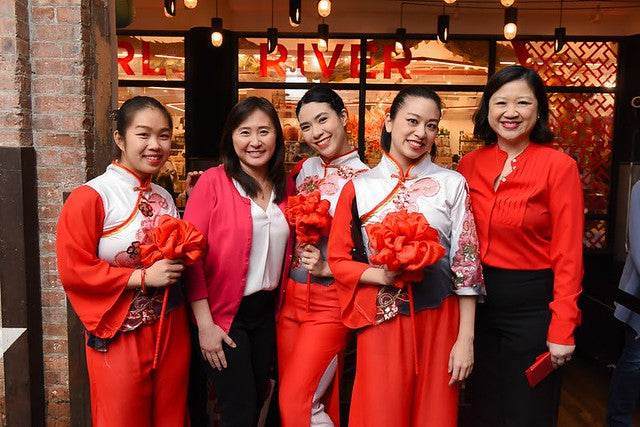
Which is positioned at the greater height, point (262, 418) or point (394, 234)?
point (394, 234)

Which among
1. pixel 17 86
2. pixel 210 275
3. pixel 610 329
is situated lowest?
pixel 610 329

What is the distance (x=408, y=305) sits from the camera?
82.9 inches

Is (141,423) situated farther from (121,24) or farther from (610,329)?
(610,329)

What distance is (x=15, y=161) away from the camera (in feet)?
8.69

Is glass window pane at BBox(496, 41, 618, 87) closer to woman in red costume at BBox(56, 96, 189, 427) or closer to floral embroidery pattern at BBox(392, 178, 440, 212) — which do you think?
floral embroidery pattern at BBox(392, 178, 440, 212)

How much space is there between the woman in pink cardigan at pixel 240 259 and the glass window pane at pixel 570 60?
21.2 feet

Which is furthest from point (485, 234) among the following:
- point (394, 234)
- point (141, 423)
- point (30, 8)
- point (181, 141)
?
point (181, 141)

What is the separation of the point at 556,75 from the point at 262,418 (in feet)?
23.5

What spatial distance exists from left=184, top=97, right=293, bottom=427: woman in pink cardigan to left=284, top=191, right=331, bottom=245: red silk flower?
0.15 metres

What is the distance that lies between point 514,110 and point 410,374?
3.63ft

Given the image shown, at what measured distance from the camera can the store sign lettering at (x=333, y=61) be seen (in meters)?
7.98

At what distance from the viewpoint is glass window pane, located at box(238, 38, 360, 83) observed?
26.3ft

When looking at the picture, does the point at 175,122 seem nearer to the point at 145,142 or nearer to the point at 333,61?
the point at 333,61

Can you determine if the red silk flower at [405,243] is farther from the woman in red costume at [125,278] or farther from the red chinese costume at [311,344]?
the woman in red costume at [125,278]
